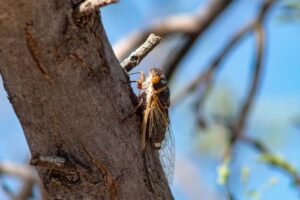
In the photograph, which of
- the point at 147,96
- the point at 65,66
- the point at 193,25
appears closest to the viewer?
the point at 65,66

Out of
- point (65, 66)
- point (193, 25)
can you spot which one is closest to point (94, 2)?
point (65, 66)

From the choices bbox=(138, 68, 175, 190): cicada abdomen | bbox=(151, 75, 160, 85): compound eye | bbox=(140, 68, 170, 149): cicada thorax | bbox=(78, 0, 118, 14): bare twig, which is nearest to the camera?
bbox=(78, 0, 118, 14): bare twig

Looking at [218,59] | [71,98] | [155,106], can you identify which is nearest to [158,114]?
[155,106]

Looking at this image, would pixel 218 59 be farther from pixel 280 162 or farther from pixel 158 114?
pixel 158 114

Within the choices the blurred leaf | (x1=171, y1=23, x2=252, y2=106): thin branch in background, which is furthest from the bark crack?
(x1=171, y1=23, x2=252, y2=106): thin branch in background

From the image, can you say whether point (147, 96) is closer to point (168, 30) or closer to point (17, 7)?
point (17, 7)

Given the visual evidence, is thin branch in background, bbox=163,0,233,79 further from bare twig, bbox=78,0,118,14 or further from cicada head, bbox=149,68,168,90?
bare twig, bbox=78,0,118,14
